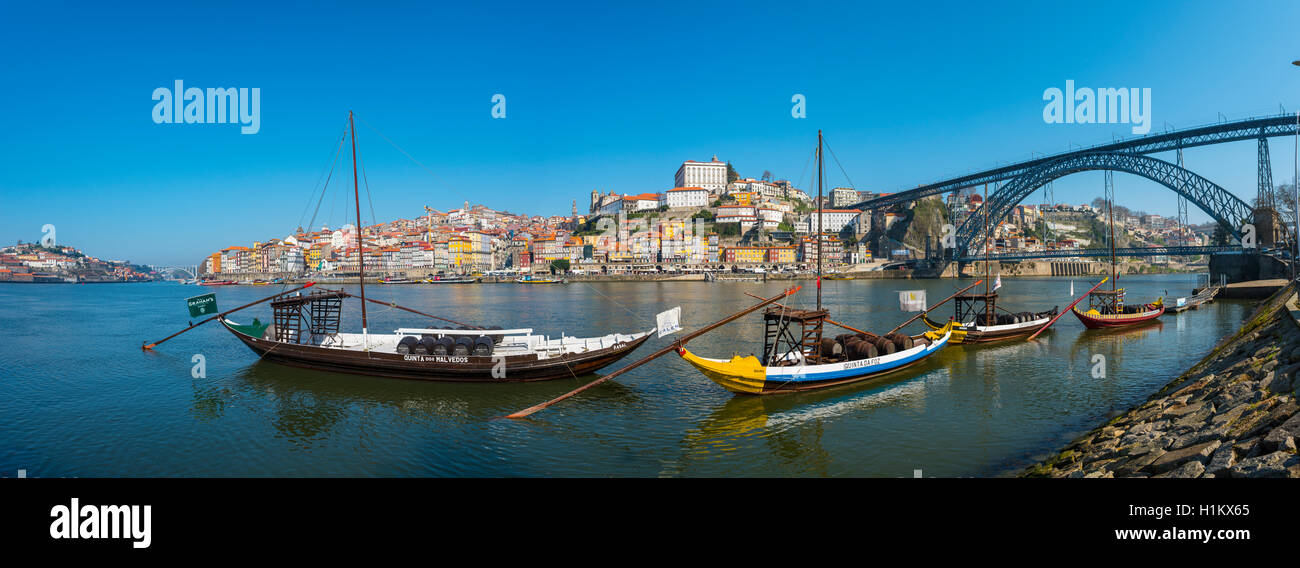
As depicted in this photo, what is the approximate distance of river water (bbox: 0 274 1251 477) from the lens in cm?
1009

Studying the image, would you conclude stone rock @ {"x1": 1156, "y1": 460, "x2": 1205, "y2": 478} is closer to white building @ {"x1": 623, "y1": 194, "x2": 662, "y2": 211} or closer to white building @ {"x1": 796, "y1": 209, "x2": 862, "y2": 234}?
white building @ {"x1": 796, "y1": 209, "x2": 862, "y2": 234}

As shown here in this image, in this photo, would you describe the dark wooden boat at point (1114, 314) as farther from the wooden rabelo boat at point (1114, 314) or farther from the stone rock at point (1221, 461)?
the stone rock at point (1221, 461)

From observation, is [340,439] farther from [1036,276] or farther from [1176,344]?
[1036,276]

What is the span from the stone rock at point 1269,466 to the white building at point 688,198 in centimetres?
13025

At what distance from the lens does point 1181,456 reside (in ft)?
21.5

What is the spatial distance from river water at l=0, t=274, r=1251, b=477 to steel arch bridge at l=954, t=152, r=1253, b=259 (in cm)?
4396

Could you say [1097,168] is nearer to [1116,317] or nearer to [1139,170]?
[1139,170]

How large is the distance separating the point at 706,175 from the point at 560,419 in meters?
137

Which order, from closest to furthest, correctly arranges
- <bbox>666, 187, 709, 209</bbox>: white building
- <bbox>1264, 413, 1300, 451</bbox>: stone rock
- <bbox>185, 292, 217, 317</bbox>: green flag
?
<bbox>1264, 413, 1300, 451</bbox>: stone rock < <bbox>185, 292, 217, 317</bbox>: green flag < <bbox>666, 187, 709, 209</bbox>: white building

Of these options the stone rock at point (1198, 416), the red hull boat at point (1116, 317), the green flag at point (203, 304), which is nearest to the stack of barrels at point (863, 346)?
the stone rock at point (1198, 416)

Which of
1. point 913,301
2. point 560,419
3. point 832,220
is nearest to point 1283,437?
point 560,419

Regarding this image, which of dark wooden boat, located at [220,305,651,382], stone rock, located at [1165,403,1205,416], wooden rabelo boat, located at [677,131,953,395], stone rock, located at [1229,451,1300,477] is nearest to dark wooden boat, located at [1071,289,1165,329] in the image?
wooden rabelo boat, located at [677,131,953,395]

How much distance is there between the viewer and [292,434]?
1210cm
